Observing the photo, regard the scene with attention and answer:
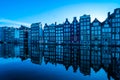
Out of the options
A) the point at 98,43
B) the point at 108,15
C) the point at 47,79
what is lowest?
the point at 47,79

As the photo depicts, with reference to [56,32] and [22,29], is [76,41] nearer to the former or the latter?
[56,32]

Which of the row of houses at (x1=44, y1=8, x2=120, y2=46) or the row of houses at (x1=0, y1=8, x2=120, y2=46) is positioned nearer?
the row of houses at (x1=44, y1=8, x2=120, y2=46)

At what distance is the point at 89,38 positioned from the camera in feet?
151

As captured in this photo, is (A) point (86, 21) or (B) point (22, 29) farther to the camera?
(B) point (22, 29)

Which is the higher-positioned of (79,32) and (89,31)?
(89,31)

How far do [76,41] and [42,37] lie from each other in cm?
2052

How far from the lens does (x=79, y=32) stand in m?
49.6

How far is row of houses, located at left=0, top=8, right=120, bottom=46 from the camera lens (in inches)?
1674

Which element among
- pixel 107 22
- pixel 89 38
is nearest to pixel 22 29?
pixel 89 38

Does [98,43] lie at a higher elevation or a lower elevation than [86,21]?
lower

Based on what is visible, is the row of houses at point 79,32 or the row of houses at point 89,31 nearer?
the row of houses at point 89,31

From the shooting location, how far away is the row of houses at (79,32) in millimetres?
42531

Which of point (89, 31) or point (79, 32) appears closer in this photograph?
point (89, 31)

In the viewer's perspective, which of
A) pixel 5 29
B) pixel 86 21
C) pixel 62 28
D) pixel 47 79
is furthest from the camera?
pixel 5 29
